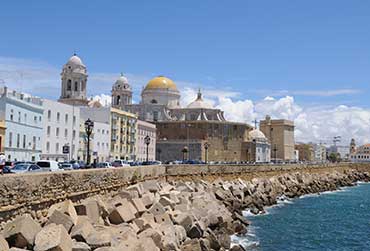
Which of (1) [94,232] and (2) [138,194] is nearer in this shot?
(1) [94,232]

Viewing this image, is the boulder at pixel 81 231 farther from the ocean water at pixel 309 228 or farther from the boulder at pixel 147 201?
the ocean water at pixel 309 228

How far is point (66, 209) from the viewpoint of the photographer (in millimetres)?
15891

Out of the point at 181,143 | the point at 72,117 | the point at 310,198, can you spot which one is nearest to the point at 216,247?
the point at 310,198

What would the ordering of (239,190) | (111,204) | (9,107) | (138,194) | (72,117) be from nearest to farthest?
(111,204) → (138,194) → (239,190) → (9,107) → (72,117)

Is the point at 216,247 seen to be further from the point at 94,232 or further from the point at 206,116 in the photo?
the point at 206,116

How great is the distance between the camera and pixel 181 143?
93.1 meters

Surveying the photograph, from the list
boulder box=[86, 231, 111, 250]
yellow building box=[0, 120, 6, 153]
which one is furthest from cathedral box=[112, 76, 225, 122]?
boulder box=[86, 231, 111, 250]

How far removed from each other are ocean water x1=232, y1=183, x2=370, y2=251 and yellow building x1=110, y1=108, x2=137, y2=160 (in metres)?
32.5

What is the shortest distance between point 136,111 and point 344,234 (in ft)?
253

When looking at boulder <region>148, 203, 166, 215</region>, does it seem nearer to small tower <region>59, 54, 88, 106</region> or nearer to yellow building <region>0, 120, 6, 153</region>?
yellow building <region>0, 120, 6, 153</region>

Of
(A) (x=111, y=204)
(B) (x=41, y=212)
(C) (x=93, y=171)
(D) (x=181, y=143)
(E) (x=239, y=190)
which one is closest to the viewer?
(B) (x=41, y=212)

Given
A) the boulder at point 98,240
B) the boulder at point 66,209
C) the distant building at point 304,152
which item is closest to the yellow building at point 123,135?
the boulder at point 66,209

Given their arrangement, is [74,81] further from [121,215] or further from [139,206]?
[121,215]

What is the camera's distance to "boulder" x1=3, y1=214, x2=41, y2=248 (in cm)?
1299
